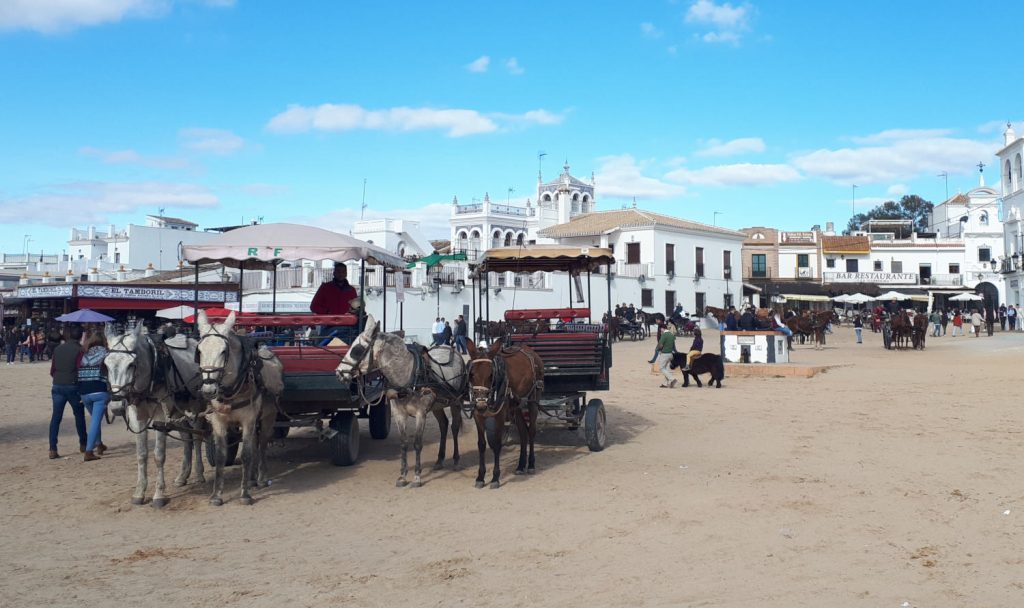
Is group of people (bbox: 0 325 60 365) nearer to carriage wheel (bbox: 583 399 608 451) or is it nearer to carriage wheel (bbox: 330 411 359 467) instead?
carriage wheel (bbox: 330 411 359 467)

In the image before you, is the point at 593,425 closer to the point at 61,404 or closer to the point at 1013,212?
the point at 61,404

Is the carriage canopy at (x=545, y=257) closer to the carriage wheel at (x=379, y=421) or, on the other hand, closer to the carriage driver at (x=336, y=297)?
the carriage driver at (x=336, y=297)

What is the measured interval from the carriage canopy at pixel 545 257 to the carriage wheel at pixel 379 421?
253cm

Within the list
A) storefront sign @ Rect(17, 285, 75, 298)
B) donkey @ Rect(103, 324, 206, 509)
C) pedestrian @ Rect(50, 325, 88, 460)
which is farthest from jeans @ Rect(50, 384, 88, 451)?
storefront sign @ Rect(17, 285, 75, 298)

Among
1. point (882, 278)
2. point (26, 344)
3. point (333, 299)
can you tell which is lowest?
point (26, 344)

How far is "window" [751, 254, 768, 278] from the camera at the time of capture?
2522 inches

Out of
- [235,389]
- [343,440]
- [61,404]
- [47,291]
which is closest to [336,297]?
[343,440]

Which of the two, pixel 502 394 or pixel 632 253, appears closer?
pixel 502 394

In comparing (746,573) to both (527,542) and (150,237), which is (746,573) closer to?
(527,542)

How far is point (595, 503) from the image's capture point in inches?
317

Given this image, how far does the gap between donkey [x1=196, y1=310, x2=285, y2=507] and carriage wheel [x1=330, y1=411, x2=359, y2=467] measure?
1.36 meters

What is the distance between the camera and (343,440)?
9938mm

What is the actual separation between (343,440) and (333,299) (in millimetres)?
1835

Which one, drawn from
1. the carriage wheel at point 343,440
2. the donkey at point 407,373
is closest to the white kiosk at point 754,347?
the donkey at point 407,373
